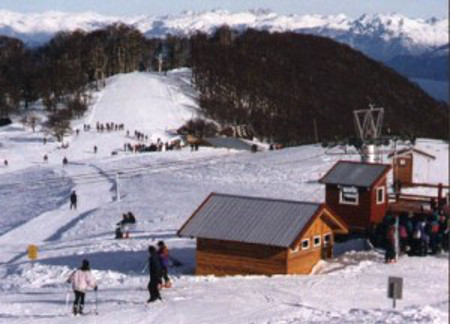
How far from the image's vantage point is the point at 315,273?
900 inches

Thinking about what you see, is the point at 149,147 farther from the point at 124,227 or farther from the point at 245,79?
the point at 245,79

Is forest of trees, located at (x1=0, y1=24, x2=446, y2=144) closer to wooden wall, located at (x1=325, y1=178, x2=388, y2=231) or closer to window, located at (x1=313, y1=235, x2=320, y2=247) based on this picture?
wooden wall, located at (x1=325, y1=178, x2=388, y2=231)

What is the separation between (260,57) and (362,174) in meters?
98.1

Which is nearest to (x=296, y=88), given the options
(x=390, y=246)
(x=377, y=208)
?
(x=377, y=208)

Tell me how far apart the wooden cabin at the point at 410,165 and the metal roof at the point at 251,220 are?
1626cm

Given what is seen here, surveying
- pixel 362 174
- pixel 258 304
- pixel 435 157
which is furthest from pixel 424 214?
pixel 435 157

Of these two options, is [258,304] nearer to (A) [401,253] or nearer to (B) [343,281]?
(B) [343,281]

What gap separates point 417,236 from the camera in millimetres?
23594

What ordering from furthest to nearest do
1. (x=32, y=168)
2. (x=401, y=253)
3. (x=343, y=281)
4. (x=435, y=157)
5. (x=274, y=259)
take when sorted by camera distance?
(x=32, y=168)
(x=435, y=157)
(x=401, y=253)
(x=274, y=259)
(x=343, y=281)

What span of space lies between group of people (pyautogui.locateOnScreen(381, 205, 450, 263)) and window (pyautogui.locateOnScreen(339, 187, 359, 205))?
3.03 metres

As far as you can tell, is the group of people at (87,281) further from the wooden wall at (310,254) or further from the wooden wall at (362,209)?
the wooden wall at (362,209)

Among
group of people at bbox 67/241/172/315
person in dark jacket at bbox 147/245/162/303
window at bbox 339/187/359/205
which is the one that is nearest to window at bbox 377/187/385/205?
window at bbox 339/187/359/205

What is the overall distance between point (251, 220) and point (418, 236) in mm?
4566

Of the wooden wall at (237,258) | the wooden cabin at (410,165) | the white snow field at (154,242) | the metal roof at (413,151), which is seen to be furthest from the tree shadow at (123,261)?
the metal roof at (413,151)
